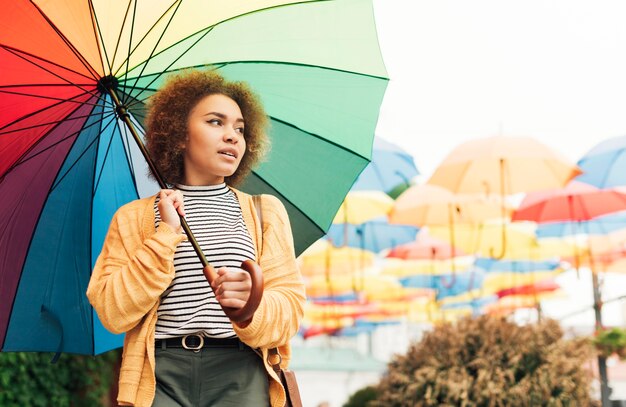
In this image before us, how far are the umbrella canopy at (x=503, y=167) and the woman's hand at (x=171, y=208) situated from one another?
880cm

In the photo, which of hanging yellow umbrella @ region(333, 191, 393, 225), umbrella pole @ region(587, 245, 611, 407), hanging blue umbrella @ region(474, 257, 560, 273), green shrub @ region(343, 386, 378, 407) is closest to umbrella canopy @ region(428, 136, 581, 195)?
hanging yellow umbrella @ region(333, 191, 393, 225)

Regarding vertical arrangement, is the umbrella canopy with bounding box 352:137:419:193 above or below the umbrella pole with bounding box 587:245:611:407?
above

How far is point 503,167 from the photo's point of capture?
11.8 m

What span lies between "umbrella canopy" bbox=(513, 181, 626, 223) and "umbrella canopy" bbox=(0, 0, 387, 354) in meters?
8.85

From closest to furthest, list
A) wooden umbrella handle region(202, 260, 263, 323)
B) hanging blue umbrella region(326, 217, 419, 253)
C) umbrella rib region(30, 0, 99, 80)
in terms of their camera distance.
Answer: wooden umbrella handle region(202, 260, 263, 323) < umbrella rib region(30, 0, 99, 80) < hanging blue umbrella region(326, 217, 419, 253)

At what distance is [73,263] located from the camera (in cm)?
397

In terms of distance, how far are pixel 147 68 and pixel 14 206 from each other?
805 mm

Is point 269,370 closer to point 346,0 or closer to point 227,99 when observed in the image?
point 227,99

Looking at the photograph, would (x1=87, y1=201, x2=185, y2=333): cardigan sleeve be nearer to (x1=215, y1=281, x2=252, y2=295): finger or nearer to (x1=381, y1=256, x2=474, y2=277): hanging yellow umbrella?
(x1=215, y1=281, x2=252, y2=295): finger

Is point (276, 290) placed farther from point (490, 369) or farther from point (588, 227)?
point (588, 227)

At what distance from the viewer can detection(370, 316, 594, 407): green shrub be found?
810cm

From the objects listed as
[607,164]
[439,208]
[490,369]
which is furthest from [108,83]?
[439,208]

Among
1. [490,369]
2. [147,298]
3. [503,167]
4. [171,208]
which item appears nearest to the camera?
[147,298]

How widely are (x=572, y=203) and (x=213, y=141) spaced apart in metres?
10.3
